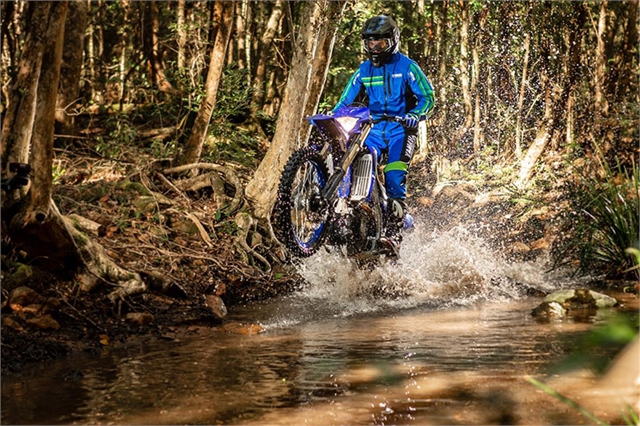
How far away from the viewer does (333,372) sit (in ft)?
17.2

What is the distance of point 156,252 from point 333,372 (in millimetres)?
4034

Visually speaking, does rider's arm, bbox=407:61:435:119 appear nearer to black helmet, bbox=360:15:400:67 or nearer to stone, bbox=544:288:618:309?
black helmet, bbox=360:15:400:67

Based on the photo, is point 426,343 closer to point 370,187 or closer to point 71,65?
point 370,187

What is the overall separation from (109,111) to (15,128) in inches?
359

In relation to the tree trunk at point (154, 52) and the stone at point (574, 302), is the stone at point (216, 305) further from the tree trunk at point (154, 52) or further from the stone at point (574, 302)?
the tree trunk at point (154, 52)

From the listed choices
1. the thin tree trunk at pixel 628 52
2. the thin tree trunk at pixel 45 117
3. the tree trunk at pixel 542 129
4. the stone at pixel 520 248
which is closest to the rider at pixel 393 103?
the thin tree trunk at pixel 45 117

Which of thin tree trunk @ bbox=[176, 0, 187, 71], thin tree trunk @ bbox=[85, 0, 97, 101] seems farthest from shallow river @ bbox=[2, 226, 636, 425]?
thin tree trunk @ bbox=[85, 0, 97, 101]

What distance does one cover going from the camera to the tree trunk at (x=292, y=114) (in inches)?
391

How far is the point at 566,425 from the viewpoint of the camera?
3967mm

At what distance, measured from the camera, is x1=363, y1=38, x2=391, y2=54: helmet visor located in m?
8.15

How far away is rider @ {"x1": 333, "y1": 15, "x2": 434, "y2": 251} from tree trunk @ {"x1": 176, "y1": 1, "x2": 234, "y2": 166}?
3697 mm

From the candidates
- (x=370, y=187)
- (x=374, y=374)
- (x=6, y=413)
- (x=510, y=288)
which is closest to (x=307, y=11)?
(x=370, y=187)

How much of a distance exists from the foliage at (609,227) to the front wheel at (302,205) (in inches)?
121

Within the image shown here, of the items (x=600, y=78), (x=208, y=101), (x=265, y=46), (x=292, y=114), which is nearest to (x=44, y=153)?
(x=292, y=114)
